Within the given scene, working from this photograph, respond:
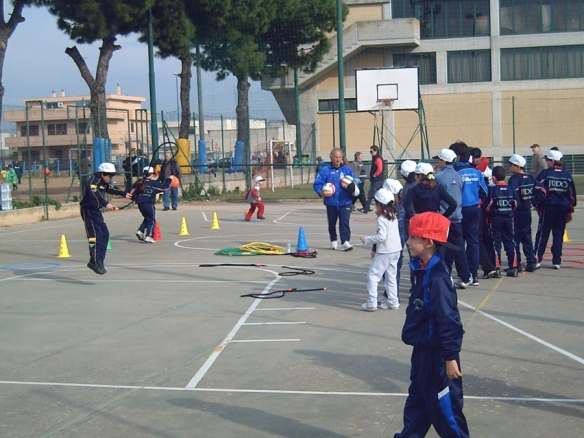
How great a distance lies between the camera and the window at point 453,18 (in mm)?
49344

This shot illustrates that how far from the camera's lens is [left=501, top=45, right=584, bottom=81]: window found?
1916 inches

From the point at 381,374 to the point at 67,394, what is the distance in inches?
107

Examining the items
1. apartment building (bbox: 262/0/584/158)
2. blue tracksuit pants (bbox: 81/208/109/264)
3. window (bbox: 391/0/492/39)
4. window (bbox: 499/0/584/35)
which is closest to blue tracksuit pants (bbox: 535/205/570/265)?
blue tracksuit pants (bbox: 81/208/109/264)

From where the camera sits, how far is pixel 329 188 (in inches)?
586

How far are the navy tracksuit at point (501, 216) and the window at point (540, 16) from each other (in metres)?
40.3

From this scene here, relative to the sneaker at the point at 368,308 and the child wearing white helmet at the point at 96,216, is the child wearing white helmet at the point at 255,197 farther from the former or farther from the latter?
the sneaker at the point at 368,308

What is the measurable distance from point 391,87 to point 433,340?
3041 centimetres

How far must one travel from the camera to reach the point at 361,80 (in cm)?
3441

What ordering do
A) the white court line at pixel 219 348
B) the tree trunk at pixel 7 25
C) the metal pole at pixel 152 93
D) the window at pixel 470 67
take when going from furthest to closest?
the window at pixel 470 67 < the metal pole at pixel 152 93 < the tree trunk at pixel 7 25 < the white court line at pixel 219 348

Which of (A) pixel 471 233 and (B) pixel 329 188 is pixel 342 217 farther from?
(A) pixel 471 233

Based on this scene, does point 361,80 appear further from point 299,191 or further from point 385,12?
point 385,12

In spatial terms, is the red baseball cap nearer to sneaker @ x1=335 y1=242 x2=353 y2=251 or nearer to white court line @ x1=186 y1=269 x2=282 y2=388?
white court line @ x1=186 y1=269 x2=282 y2=388

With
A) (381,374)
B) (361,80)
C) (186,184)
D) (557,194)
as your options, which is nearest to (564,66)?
(361,80)

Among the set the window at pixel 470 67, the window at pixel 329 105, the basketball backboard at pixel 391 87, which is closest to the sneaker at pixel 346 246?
the basketball backboard at pixel 391 87
